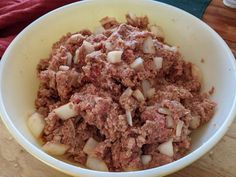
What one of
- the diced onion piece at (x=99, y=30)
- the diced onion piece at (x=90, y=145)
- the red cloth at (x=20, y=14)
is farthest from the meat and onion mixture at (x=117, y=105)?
the red cloth at (x=20, y=14)

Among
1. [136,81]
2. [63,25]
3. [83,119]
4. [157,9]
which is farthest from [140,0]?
[83,119]

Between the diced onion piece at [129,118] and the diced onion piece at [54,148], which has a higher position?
the diced onion piece at [129,118]

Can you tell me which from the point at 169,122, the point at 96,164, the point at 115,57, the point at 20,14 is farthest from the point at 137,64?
the point at 20,14

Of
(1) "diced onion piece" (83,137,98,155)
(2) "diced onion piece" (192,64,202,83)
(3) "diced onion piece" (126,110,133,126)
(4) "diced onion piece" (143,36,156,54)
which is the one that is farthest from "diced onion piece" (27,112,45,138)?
(2) "diced onion piece" (192,64,202,83)

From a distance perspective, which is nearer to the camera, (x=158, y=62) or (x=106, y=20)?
(x=158, y=62)

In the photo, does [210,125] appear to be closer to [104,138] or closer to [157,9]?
[104,138]

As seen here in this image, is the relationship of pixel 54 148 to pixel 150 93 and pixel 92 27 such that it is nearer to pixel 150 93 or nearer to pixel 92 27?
pixel 150 93

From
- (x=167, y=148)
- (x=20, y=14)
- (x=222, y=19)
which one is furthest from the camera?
(x=222, y=19)

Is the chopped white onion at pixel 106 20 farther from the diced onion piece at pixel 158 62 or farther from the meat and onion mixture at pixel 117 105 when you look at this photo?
the diced onion piece at pixel 158 62

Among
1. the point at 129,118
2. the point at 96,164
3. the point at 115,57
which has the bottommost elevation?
the point at 96,164
